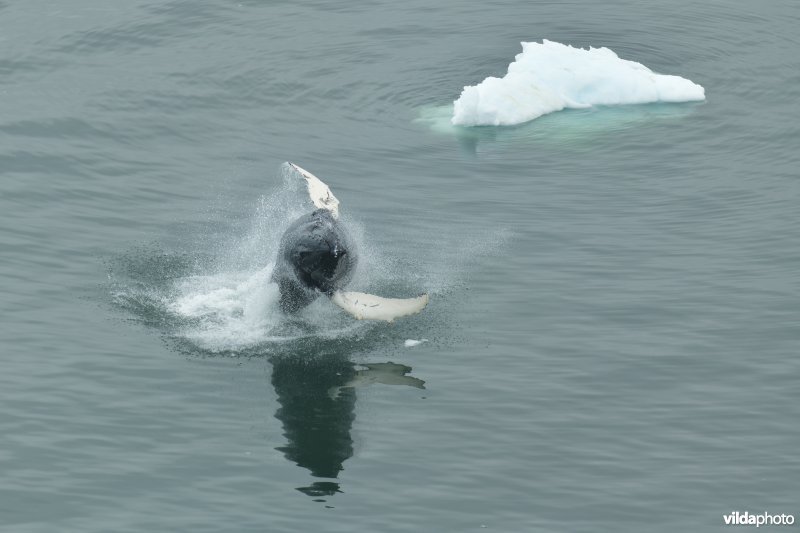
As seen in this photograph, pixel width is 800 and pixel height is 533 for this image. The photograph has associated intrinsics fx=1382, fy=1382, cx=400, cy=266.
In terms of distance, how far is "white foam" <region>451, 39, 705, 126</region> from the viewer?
48.7 metres

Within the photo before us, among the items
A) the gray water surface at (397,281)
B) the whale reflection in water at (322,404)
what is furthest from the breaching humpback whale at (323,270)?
the whale reflection in water at (322,404)

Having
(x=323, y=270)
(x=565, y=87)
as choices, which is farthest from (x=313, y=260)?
(x=565, y=87)

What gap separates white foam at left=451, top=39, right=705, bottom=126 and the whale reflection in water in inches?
706

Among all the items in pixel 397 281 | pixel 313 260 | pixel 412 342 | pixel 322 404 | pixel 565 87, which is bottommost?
pixel 322 404

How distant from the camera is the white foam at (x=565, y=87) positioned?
48.7 metres

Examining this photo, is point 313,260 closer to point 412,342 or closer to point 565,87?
point 412,342

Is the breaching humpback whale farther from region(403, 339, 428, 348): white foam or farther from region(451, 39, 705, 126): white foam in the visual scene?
region(451, 39, 705, 126): white foam

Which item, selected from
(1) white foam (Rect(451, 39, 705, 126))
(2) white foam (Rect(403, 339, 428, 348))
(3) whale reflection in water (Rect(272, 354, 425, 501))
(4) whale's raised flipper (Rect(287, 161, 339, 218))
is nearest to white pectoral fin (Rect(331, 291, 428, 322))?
(3) whale reflection in water (Rect(272, 354, 425, 501))

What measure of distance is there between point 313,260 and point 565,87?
786 inches

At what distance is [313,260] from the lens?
32.5 metres

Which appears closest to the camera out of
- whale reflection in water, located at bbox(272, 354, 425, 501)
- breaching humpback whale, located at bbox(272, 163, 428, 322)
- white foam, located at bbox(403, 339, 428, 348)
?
whale reflection in water, located at bbox(272, 354, 425, 501)

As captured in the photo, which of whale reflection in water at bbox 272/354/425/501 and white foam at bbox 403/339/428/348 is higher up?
white foam at bbox 403/339/428/348

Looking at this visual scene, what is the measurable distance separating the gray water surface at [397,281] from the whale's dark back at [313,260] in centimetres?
99

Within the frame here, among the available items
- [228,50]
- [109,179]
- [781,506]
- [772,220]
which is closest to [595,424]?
[781,506]
